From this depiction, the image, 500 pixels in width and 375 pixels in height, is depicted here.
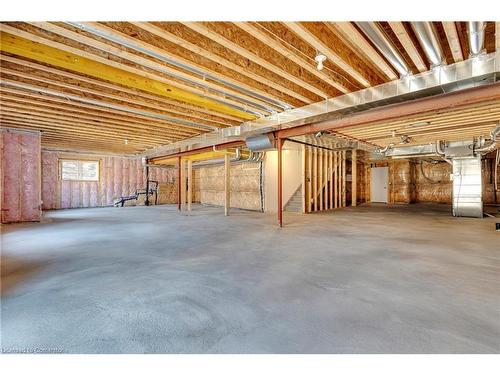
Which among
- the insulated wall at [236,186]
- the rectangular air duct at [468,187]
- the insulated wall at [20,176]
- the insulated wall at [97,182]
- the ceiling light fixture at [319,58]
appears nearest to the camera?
the ceiling light fixture at [319,58]

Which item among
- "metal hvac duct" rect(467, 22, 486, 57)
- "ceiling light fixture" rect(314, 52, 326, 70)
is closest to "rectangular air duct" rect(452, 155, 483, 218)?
"metal hvac duct" rect(467, 22, 486, 57)

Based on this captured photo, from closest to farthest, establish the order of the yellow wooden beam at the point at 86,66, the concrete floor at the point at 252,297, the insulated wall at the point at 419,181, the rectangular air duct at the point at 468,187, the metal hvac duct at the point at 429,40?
the concrete floor at the point at 252,297 < the metal hvac duct at the point at 429,40 < the yellow wooden beam at the point at 86,66 < the rectangular air duct at the point at 468,187 < the insulated wall at the point at 419,181

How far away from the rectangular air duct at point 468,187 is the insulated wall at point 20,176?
1086cm

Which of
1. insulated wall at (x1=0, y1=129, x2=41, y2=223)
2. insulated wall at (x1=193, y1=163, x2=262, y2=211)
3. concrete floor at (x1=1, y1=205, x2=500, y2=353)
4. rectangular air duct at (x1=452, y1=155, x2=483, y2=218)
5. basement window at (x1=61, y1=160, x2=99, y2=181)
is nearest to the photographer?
concrete floor at (x1=1, y1=205, x2=500, y2=353)

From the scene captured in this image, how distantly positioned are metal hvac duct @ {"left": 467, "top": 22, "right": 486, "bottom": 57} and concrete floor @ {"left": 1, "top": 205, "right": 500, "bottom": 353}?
2.21m

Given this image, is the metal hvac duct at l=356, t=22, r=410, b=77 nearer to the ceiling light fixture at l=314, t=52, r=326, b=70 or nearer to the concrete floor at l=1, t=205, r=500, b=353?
the ceiling light fixture at l=314, t=52, r=326, b=70

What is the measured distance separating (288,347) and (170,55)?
2.85m

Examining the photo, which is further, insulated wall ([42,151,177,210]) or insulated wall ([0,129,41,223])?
insulated wall ([42,151,177,210])

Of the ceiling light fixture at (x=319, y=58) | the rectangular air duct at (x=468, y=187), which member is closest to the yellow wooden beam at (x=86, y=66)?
the ceiling light fixture at (x=319, y=58)

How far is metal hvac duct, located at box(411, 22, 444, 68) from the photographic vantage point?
1995mm

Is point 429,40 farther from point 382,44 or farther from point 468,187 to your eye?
point 468,187

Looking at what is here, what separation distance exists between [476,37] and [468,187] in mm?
5752

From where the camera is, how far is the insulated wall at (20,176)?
550 centimetres

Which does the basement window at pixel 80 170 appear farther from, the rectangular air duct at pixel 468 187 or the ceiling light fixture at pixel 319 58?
the rectangular air duct at pixel 468 187
